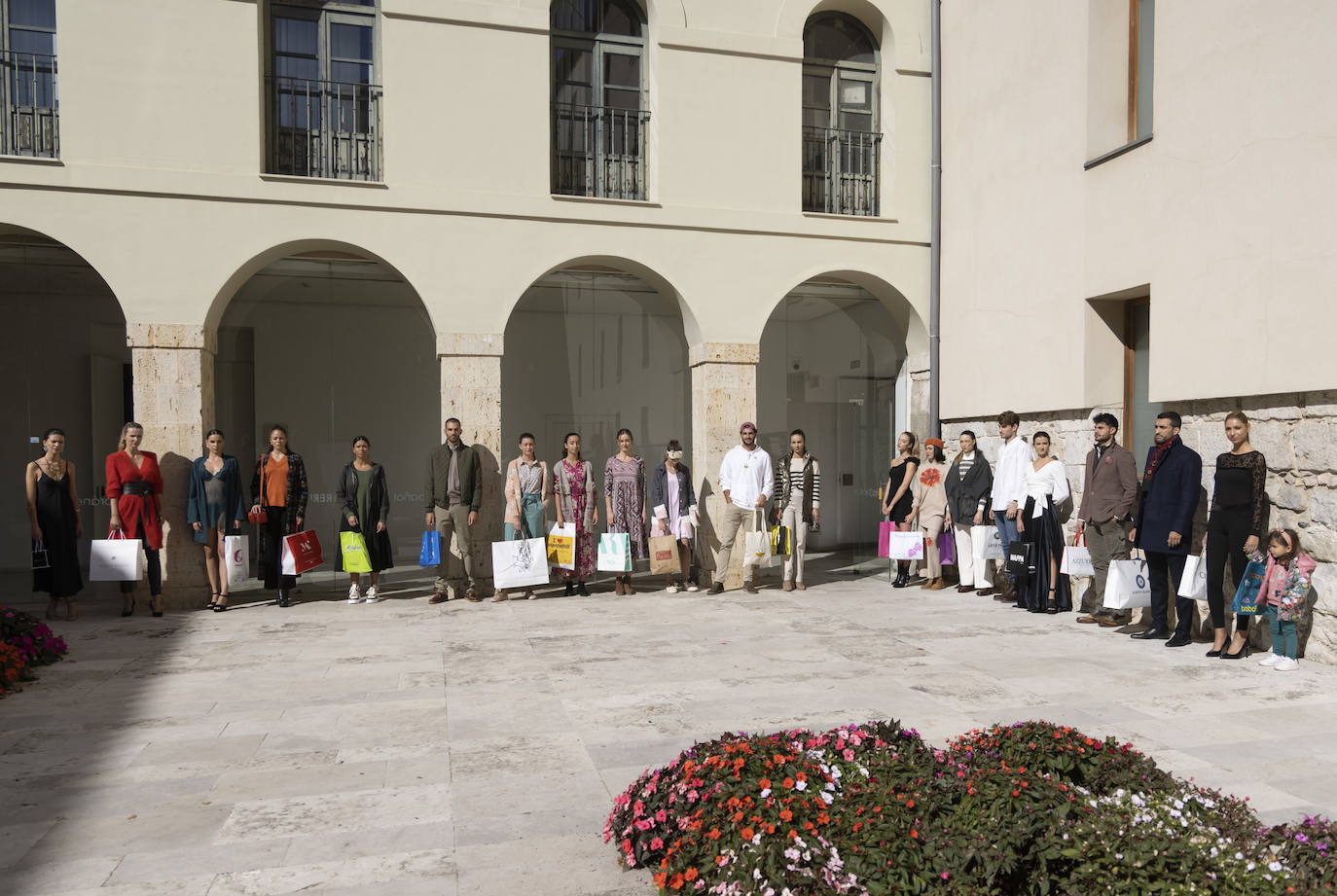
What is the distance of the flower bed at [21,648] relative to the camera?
6.56 m

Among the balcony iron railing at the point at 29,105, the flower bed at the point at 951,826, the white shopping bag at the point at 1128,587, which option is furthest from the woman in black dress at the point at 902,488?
the balcony iron railing at the point at 29,105

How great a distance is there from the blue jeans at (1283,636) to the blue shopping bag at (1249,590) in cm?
12

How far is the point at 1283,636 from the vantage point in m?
7.08

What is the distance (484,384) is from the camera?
10.6 m

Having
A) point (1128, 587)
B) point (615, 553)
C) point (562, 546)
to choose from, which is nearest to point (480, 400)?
point (562, 546)

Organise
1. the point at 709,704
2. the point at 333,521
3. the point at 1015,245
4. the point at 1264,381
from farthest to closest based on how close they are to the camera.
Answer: the point at 333,521 → the point at 1015,245 → the point at 1264,381 → the point at 709,704

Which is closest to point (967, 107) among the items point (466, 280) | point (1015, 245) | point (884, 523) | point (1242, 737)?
point (1015, 245)

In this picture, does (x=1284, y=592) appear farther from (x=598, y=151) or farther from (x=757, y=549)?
(x=598, y=151)

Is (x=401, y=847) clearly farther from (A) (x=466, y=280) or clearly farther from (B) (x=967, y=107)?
(B) (x=967, y=107)

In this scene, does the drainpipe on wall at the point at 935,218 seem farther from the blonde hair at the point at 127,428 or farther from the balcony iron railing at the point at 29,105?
the balcony iron railing at the point at 29,105

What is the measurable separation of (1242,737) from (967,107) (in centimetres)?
823

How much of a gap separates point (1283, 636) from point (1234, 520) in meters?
0.90

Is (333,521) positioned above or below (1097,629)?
above

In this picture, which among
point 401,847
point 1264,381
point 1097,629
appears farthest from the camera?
point 1097,629
